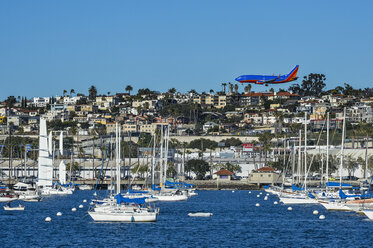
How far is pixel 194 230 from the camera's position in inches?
2251

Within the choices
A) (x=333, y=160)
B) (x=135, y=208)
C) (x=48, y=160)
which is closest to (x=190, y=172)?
(x=333, y=160)

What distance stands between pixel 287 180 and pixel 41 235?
8407cm

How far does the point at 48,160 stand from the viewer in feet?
317

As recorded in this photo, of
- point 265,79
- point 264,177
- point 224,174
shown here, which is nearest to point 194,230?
point 265,79

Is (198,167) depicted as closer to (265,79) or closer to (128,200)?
(265,79)

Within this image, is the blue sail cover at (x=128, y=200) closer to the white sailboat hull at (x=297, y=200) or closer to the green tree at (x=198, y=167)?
the white sailboat hull at (x=297, y=200)

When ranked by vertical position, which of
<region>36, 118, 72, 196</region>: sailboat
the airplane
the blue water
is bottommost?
the blue water

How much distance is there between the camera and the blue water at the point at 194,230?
49312mm

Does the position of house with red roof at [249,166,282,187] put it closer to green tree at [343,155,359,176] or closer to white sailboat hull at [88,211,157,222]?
green tree at [343,155,359,176]

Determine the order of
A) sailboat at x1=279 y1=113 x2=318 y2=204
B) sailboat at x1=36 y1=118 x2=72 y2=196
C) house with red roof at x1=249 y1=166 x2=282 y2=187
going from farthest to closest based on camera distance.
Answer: house with red roof at x1=249 y1=166 x2=282 y2=187 → sailboat at x1=36 y1=118 x2=72 y2=196 → sailboat at x1=279 y1=113 x2=318 y2=204

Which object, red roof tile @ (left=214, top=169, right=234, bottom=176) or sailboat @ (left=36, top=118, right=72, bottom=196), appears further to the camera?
red roof tile @ (left=214, top=169, right=234, bottom=176)

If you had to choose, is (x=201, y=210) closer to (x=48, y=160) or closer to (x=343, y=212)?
(x=343, y=212)

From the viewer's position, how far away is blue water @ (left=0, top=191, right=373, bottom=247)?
49.3 meters

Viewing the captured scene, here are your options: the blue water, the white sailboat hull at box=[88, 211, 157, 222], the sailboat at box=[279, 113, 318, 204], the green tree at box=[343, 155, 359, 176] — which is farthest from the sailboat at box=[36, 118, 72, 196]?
the green tree at box=[343, 155, 359, 176]
